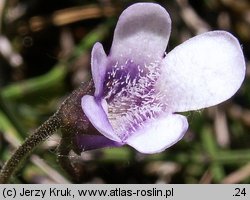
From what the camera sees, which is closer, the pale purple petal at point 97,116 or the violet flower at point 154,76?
the pale purple petal at point 97,116

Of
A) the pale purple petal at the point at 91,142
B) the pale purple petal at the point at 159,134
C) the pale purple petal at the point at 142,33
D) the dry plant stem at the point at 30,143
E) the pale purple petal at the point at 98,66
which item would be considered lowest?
the pale purple petal at the point at 159,134

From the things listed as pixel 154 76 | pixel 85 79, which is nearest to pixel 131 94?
pixel 154 76

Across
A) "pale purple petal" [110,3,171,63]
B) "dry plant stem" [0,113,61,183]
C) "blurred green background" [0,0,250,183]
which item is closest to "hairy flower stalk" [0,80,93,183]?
"dry plant stem" [0,113,61,183]

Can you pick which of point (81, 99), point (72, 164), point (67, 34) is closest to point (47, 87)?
point (67, 34)

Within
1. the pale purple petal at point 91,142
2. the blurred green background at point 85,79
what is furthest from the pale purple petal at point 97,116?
the blurred green background at point 85,79

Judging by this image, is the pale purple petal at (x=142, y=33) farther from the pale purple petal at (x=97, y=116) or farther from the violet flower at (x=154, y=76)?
the pale purple petal at (x=97, y=116)

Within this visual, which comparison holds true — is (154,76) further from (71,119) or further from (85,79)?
(85,79)

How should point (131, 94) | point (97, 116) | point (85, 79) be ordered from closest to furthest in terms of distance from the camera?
1. point (97, 116)
2. point (131, 94)
3. point (85, 79)
